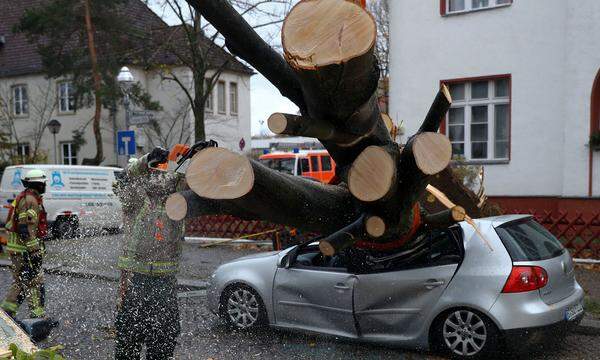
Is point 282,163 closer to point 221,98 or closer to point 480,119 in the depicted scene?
point 480,119

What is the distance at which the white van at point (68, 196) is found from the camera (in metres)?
16.0

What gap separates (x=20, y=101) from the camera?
114 feet

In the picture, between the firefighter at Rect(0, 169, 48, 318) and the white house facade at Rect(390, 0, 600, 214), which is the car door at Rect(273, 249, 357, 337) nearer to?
the firefighter at Rect(0, 169, 48, 318)

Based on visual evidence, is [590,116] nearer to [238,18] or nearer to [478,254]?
[478,254]

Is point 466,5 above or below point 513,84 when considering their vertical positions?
above

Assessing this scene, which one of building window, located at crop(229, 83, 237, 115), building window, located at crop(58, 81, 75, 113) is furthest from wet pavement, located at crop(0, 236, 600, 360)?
building window, located at crop(58, 81, 75, 113)

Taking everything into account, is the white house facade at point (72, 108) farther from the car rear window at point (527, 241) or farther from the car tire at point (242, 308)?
the car rear window at point (527, 241)

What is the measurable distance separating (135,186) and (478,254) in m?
3.13

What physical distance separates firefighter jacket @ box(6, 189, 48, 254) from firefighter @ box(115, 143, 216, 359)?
2.65 m

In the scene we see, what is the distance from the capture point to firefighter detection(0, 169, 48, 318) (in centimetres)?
693

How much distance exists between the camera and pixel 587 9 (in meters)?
12.9

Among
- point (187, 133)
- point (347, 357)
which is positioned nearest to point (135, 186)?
point (347, 357)

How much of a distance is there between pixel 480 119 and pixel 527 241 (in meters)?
9.53

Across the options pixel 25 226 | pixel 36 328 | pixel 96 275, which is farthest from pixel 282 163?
pixel 36 328
